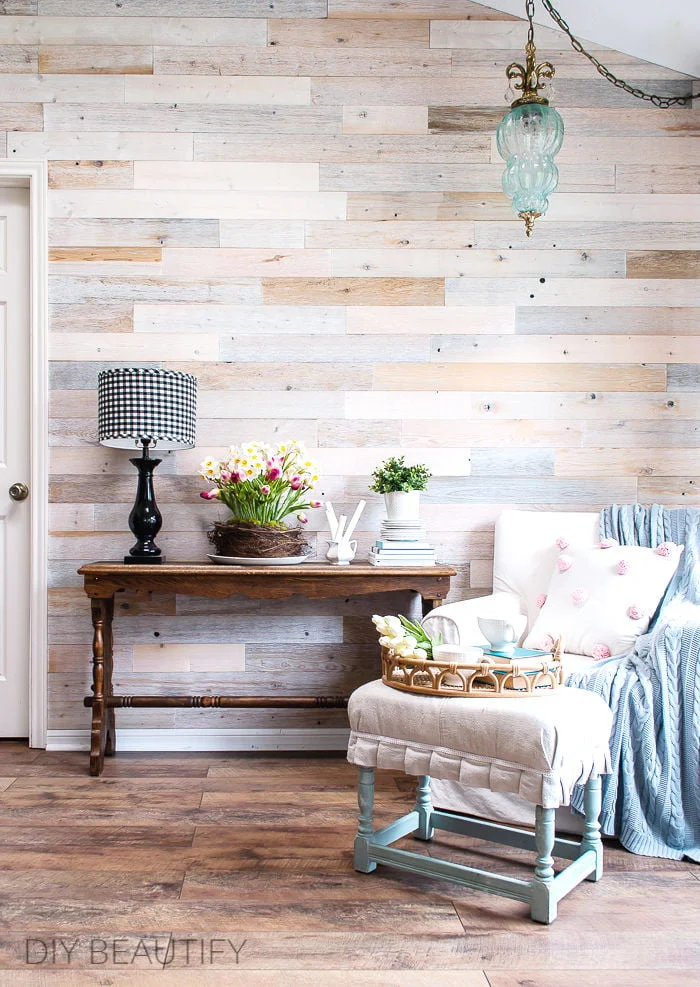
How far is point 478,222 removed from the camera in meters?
3.34

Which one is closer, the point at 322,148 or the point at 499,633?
the point at 499,633

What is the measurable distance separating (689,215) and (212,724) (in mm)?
2701

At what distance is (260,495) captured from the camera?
3.01 metres

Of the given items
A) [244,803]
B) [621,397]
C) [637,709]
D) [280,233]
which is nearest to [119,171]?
[280,233]

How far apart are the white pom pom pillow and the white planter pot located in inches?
22.4

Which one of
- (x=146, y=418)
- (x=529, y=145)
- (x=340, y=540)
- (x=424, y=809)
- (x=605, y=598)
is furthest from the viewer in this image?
(x=340, y=540)

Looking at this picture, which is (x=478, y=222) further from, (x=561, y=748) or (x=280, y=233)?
Result: (x=561, y=748)

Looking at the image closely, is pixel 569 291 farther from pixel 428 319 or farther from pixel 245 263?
pixel 245 263

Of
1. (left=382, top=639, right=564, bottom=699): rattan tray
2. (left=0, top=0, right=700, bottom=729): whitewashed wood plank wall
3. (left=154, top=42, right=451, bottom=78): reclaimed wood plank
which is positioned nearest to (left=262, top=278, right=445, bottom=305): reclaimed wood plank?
(left=0, top=0, right=700, bottom=729): whitewashed wood plank wall

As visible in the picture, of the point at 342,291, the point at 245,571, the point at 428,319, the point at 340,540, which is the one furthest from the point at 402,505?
the point at 342,291

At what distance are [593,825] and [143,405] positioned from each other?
1.92m

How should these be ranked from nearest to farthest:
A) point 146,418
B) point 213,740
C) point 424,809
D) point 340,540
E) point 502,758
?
point 502,758
point 424,809
point 146,418
point 340,540
point 213,740

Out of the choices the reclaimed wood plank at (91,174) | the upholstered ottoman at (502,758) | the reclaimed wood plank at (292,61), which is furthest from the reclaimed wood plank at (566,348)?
the upholstered ottoman at (502,758)

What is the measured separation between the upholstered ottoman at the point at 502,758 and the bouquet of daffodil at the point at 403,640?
0.33ft
